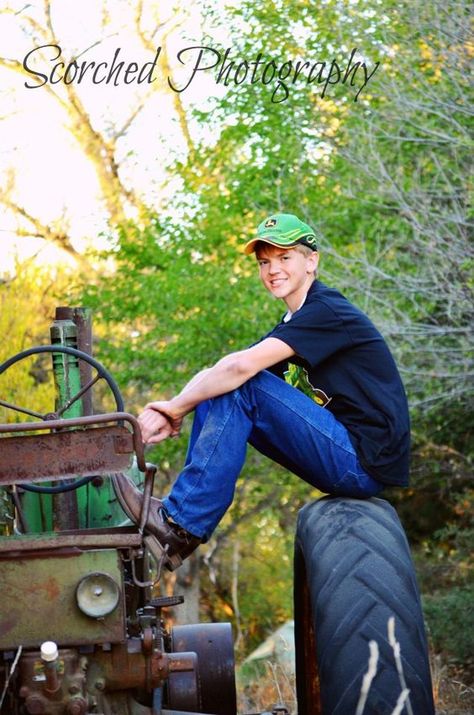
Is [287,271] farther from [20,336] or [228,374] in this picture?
[20,336]

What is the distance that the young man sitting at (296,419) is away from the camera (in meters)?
4.25

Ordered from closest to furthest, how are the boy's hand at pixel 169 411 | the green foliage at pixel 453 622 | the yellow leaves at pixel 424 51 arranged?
the boy's hand at pixel 169 411 → the green foliage at pixel 453 622 → the yellow leaves at pixel 424 51

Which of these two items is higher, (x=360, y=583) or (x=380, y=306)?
(x=380, y=306)

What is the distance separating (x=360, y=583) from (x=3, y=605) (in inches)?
42.6

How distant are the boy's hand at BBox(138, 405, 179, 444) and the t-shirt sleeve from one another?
507mm

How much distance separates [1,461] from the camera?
150 inches

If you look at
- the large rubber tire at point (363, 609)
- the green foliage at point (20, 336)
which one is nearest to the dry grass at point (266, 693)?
the large rubber tire at point (363, 609)

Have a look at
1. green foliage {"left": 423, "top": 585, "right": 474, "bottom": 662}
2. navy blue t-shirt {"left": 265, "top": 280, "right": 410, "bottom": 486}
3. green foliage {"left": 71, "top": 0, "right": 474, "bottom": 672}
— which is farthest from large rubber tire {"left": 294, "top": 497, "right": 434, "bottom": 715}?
green foliage {"left": 423, "top": 585, "right": 474, "bottom": 662}

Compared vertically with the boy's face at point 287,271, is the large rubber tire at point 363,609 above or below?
below

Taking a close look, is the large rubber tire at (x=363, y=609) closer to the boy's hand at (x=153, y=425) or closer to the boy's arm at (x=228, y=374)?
the boy's arm at (x=228, y=374)

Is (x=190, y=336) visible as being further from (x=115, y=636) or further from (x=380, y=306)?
(x=115, y=636)

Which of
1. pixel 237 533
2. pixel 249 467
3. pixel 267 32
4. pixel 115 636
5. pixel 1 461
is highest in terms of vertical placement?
pixel 267 32

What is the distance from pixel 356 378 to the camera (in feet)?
14.8

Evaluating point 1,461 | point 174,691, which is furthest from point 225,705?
point 1,461
